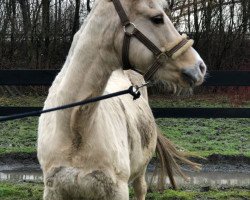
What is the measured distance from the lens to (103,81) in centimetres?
282

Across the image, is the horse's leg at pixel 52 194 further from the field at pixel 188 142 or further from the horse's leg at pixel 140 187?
the field at pixel 188 142

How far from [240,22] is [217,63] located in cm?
180

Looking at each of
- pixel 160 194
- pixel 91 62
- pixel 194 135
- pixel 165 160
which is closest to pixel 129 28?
pixel 91 62

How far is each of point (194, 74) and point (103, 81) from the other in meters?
0.54

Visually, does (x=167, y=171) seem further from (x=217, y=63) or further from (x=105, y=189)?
(x=217, y=63)

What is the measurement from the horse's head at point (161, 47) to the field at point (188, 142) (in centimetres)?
260

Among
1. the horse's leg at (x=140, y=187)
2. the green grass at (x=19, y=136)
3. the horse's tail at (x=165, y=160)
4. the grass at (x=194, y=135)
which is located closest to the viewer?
the horse's leg at (x=140, y=187)

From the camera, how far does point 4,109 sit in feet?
21.0

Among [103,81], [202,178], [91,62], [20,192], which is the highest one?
[91,62]

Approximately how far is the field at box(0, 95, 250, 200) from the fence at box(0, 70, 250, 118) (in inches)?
19.2

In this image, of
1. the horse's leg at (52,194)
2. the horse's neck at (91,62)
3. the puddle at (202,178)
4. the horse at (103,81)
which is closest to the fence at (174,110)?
the puddle at (202,178)

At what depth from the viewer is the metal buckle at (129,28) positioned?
2.63m

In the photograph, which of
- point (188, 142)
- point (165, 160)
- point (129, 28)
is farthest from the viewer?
point (188, 142)

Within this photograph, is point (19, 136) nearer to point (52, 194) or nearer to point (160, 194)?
point (160, 194)
